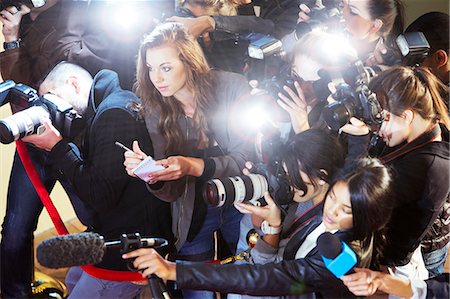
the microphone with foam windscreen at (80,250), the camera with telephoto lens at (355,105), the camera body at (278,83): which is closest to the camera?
the microphone with foam windscreen at (80,250)

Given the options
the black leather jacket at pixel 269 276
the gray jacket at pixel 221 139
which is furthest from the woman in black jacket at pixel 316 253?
the gray jacket at pixel 221 139

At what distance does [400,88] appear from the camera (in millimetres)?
1779

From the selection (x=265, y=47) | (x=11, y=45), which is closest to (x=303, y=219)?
(x=265, y=47)

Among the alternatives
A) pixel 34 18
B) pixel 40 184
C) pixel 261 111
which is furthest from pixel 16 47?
pixel 261 111

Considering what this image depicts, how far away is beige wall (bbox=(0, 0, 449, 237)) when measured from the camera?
1865mm

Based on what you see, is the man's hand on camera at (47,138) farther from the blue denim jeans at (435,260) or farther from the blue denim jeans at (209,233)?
the blue denim jeans at (435,260)

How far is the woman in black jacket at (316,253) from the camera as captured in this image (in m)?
1.74

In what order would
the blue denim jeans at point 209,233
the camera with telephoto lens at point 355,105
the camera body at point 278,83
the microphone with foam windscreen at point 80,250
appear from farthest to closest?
the blue denim jeans at point 209,233, the camera body at point 278,83, the camera with telephoto lens at point 355,105, the microphone with foam windscreen at point 80,250

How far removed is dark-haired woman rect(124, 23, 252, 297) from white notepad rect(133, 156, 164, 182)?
1 cm

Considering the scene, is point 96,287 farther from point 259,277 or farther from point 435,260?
point 435,260

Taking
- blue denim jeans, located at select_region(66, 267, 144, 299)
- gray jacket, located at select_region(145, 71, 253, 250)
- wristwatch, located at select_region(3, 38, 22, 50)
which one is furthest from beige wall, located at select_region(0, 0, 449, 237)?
gray jacket, located at select_region(145, 71, 253, 250)

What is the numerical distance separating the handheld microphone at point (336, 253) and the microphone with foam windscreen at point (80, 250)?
18.9 inches

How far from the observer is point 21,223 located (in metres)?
1.98

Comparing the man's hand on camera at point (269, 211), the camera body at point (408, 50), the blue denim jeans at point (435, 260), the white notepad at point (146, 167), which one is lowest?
the blue denim jeans at point (435, 260)
